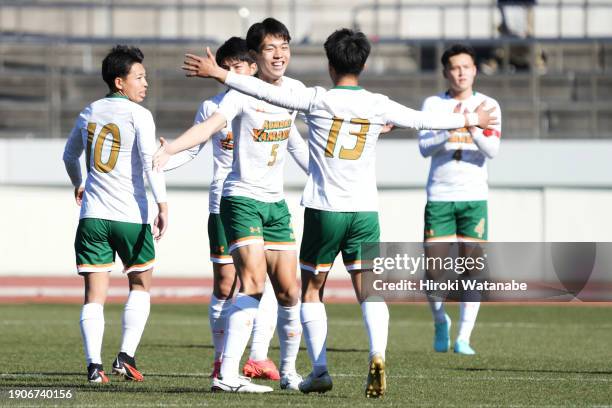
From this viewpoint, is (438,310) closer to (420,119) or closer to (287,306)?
(287,306)

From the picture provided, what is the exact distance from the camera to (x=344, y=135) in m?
7.52

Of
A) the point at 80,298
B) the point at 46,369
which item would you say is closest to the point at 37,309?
the point at 80,298

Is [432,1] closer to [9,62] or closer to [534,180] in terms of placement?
[534,180]

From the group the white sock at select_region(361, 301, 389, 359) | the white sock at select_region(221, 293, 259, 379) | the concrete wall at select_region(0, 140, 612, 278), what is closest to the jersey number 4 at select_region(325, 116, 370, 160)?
the white sock at select_region(361, 301, 389, 359)

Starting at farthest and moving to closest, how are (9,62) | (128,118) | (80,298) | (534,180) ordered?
(9,62)
(534,180)
(80,298)
(128,118)

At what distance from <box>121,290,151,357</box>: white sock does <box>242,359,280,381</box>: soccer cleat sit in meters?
0.80

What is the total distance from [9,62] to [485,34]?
35.7 ft

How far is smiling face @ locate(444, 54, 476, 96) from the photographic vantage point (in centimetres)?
1140

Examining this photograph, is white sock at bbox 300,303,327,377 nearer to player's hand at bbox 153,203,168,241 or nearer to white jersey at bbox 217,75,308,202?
white jersey at bbox 217,75,308,202

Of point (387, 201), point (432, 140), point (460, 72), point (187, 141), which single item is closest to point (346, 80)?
point (187, 141)

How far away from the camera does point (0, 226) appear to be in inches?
1077

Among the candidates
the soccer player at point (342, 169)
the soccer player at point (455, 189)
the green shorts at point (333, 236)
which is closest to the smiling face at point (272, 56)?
the soccer player at point (342, 169)

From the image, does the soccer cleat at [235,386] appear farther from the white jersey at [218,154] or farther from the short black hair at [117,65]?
the short black hair at [117,65]

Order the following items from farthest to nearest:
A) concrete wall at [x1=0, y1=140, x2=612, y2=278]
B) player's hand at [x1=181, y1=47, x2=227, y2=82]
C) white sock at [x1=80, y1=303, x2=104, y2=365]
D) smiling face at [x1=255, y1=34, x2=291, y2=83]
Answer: concrete wall at [x1=0, y1=140, x2=612, y2=278], white sock at [x1=80, y1=303, x2=104, y2=365], smiling face at [x1=255, y1=34, x2=291, y2=83], player's hand at [x1=181, y1=47, x2=227, y2=82]
